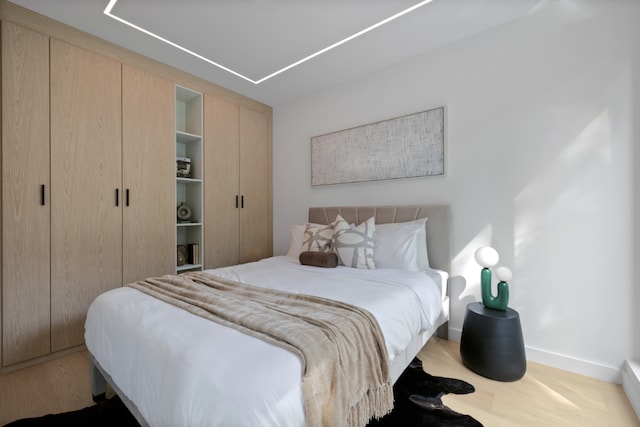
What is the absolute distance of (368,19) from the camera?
2.04 metres

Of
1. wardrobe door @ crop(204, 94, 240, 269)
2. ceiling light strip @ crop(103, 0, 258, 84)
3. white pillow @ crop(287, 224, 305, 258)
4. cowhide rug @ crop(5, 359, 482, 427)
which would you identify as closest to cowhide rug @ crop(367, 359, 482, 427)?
cowhide rug @ crop(5, 359, 482, 427)

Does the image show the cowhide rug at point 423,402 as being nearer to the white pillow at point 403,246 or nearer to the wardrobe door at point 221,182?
the white pillow at point 403,246

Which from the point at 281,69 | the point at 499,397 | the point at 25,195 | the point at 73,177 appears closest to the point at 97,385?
the point at 25,195

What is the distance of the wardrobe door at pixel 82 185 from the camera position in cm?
212

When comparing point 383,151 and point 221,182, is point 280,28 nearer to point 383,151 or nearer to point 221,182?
point 383,151

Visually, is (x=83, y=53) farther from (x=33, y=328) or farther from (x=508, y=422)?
(x=508, y=422)

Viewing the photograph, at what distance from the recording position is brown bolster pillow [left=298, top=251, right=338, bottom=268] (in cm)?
228

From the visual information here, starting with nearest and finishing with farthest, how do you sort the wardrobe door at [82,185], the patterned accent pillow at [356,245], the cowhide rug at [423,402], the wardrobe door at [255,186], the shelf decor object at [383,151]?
the cowhide rug at [423,402], the wardrobe door at [82,185], the patterned accent pillow at [356,245], the shelf decor object at [383,151], the wardrobe door at [255,186]

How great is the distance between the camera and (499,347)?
1.73 meters

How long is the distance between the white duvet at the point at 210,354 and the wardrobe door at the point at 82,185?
3.08 feet

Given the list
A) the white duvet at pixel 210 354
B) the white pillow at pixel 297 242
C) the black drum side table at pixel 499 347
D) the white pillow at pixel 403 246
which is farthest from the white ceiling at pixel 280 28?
the black drum side table at pixel 499 347

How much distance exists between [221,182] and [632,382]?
3623mm

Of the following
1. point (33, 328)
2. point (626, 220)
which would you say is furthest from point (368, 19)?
point (33, 328)

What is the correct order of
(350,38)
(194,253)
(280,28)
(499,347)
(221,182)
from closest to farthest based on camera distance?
(499,347)
(280,28)
(350,38)
(194,253)
(221,182)
